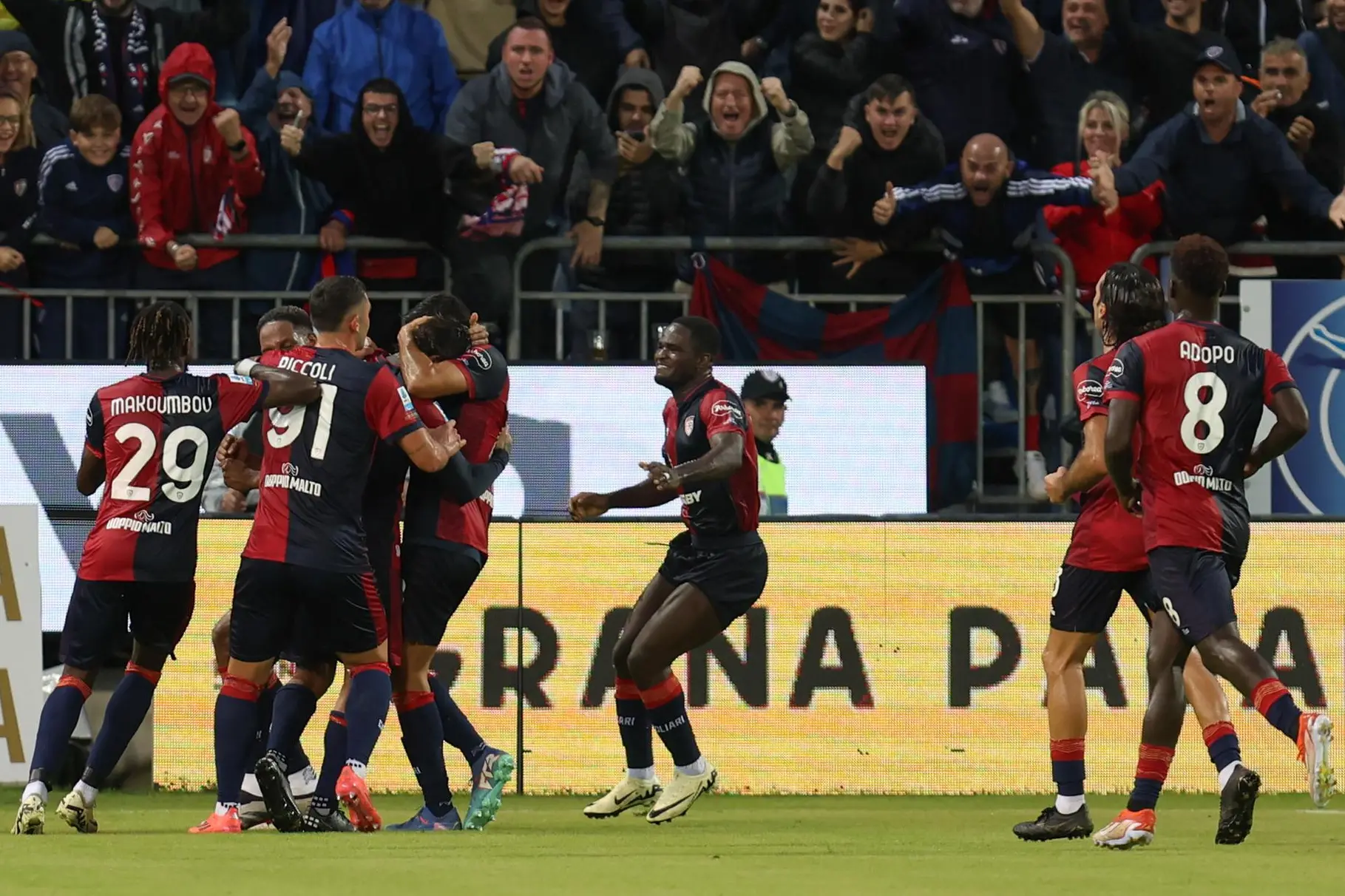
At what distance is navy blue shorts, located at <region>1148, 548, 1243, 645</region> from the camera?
318 inches

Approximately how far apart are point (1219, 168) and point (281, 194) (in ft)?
20.6

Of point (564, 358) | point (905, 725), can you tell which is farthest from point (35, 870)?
point (564, 358)

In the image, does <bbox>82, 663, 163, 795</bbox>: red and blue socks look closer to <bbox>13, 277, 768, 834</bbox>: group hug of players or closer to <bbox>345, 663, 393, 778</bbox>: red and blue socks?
<bbox>13, 277, 768, 834</bbox>: group hug of players

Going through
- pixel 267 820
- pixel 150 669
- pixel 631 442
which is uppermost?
pixel 631 442

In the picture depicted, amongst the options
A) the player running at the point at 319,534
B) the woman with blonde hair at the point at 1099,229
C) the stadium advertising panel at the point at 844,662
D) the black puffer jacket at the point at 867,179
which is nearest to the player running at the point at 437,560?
the player running at the point at 319,534

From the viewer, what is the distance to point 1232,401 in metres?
8.30

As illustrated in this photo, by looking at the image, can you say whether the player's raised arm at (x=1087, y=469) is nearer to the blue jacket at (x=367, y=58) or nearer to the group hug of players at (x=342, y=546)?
the group hug of players at (x=342, y=546)

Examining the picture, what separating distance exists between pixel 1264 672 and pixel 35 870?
4.49m

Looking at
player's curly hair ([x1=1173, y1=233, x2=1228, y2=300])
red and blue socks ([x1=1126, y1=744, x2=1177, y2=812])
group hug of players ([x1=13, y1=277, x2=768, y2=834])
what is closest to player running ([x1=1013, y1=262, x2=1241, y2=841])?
red and blue socks ([x1=1126, y1=744, x2=1177, y2=812])

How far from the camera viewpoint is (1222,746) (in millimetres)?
8414

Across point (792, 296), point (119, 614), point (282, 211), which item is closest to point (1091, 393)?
point (119, 614)

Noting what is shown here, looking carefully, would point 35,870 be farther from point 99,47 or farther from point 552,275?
point 99,47

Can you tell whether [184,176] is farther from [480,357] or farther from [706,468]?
[706,468]

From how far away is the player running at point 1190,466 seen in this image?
8.14m
